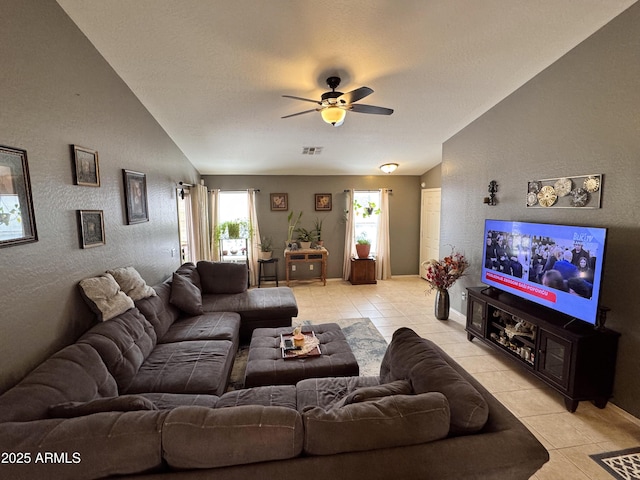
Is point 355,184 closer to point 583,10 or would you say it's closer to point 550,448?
point 583,10

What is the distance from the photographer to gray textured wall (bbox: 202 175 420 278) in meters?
6.41

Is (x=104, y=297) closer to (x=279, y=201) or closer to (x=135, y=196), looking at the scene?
(x=135, y=196)

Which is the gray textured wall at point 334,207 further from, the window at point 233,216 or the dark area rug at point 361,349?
the dark area rug at point 361,349

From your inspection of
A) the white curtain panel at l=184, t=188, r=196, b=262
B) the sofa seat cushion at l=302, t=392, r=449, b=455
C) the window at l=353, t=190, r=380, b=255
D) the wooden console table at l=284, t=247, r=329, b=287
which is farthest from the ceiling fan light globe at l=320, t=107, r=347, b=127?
the window at l=353, t=190, r=380, b=255

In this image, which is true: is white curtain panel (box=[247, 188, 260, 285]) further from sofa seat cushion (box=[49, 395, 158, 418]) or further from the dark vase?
sofa seat cushion (box=[49, 395, 158, 418])

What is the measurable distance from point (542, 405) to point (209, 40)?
402 cm

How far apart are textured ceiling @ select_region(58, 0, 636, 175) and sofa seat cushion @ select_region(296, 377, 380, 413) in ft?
8.49

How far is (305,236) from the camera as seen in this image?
6477mm

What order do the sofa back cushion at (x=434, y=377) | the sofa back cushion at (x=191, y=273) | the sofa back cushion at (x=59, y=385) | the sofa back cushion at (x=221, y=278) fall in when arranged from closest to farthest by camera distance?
the sofa back cushion at (x=434, y=377) < the sofa back cushion at (x=59, y=385) < the sofa back cushion at (x=191, y=273) < the sofa back cushion at (x=221, y=278)

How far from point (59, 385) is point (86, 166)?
5.29 ft

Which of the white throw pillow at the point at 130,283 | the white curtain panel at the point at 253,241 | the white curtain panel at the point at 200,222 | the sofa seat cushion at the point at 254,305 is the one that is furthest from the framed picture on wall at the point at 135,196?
the white curtain panel at the point at 253,241

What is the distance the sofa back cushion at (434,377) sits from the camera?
120 centimetres

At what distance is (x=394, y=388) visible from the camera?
1475mm

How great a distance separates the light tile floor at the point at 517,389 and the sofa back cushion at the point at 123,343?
2.44 meters
